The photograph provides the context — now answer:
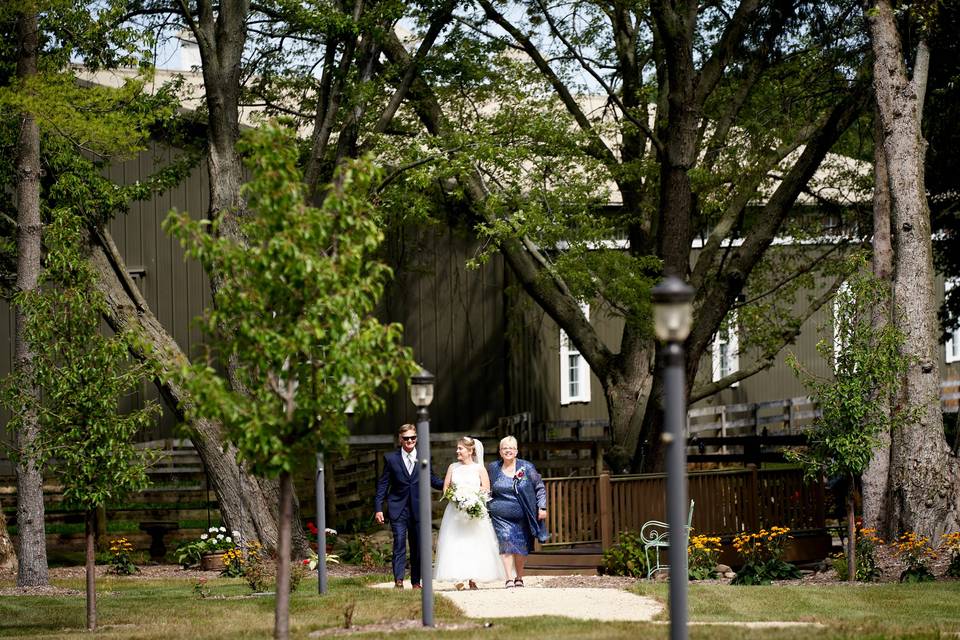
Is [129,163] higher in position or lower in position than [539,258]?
higher

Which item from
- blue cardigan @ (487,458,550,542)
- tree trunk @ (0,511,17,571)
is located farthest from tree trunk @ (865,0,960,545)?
tree trunk @ (0,511,17,571)

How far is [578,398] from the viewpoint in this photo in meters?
29.0

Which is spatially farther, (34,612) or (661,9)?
(661,9)

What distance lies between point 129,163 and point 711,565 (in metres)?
13.8

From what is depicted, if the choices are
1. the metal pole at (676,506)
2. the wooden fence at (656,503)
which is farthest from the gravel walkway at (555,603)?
the metal pole at (676,506)

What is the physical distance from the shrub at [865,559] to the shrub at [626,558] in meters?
2.32

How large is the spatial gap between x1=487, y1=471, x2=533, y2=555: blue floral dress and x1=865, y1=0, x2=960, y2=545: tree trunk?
4.88m


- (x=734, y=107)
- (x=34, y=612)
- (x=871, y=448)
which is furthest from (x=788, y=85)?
(x=34, y=612)

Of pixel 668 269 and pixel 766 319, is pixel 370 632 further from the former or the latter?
pixel 766 319

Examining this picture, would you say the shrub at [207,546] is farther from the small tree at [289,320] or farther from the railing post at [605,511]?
the small tree at [289,320]

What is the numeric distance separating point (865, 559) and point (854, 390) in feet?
6.59

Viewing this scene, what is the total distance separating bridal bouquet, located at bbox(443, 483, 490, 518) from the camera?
539 inches

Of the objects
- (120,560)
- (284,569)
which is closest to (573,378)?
(120,560)

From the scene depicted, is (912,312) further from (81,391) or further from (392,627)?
(81,391)
